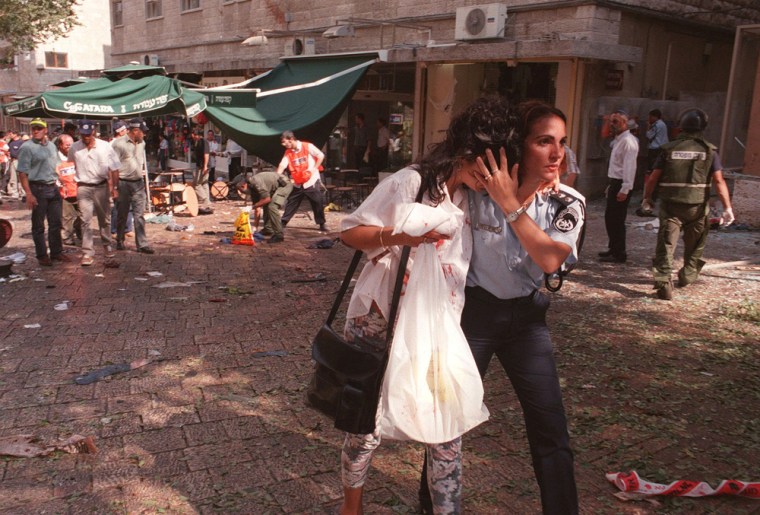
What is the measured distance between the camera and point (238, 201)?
1619cm

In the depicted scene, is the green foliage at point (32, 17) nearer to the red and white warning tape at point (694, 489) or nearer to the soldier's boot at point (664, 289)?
the soldier's boot at point (664, 289)

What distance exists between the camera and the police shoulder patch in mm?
2611

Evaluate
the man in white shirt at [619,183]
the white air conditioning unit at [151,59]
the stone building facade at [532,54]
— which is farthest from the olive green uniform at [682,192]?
the white air conditioning unit at [151,59]

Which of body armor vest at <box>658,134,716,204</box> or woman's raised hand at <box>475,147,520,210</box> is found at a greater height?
woman's raised hand at <box>475,147,520,210</box>

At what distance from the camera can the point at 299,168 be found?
1099 centimetres

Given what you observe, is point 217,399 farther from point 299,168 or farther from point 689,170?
point 299,168

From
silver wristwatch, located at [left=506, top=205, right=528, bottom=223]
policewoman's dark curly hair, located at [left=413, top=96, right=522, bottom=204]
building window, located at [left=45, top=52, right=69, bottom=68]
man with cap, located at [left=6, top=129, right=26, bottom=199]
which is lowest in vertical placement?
man with cap, located at [left=6, top=129, right=26, bottom=199]

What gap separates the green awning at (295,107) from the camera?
11.2m

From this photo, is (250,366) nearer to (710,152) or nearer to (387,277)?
(387,277)

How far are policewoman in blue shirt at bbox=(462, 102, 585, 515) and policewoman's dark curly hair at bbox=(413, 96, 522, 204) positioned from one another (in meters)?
0.07

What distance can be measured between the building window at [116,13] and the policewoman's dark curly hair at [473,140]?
29392mm

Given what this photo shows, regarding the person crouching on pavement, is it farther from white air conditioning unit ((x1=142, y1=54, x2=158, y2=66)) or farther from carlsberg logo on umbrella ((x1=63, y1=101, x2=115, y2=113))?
white air conditioning unit ((x1=142, y1=54, x2=158, y2=66))

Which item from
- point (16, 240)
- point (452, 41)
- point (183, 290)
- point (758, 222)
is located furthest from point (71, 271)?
point (758, 222)

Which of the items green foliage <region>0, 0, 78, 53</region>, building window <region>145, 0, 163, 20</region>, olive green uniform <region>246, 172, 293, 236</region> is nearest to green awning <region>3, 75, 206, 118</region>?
olive green uniform <region>246, 172, 293, 236</region>
